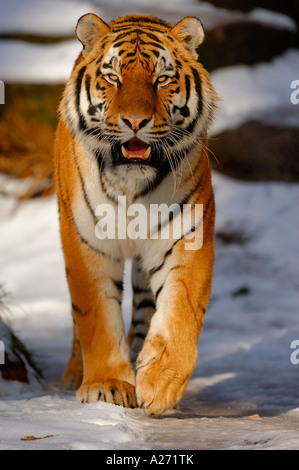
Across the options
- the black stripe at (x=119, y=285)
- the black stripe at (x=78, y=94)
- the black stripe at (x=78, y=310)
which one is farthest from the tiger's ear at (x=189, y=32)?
the black stripe at (x=78, y=310)

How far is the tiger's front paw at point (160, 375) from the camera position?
2881 millimetres

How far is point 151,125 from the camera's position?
288 centimetres

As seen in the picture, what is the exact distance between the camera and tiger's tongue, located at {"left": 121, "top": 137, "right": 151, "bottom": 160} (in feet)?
9.65

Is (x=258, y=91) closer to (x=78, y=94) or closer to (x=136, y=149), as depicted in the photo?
(x=78, y=94)

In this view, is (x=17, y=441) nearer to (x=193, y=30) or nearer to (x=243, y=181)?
(x=193, y=30)

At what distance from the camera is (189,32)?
125 inches

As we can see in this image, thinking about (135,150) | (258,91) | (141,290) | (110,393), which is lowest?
(110,393)

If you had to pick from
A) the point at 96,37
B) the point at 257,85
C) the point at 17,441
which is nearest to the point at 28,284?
the point at 257,85

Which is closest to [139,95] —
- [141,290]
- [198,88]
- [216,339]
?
[198,88]

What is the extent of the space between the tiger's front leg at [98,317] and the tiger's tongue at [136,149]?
0.42 meters

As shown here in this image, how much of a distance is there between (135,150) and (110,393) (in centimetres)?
83

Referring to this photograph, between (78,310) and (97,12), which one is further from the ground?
(97,12)

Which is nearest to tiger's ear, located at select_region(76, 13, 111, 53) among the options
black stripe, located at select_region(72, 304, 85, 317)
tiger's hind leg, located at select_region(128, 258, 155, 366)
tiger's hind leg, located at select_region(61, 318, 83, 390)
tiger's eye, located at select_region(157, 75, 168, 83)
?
tiger's eye, located at select_region(157, 75, 168, 83)
